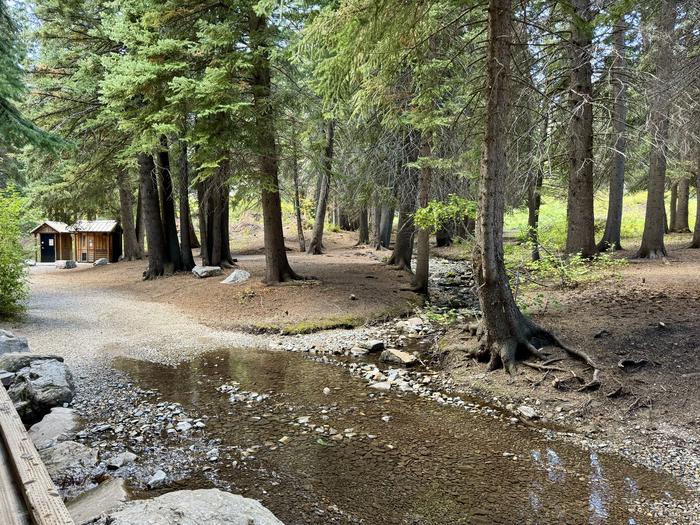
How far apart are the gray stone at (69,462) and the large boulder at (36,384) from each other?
1274mm

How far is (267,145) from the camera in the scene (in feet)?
37.9

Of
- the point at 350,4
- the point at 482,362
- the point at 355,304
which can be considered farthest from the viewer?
the point at 355,304

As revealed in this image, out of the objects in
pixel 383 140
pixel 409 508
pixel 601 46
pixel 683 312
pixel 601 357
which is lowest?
pixel 409 508

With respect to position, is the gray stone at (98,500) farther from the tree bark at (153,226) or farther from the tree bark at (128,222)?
the tree bark at (128,222)

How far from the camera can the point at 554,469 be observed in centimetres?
448

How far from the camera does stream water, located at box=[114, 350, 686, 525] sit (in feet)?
12.7

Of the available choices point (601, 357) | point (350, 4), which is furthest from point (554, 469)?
point (350, 4)

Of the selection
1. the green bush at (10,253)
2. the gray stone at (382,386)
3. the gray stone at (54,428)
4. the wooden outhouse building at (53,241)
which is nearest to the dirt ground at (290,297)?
the gray stone at (382,386)

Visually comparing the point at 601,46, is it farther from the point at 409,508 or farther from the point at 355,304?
the point at 409,508

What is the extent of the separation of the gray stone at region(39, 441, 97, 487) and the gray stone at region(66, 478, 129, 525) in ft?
1.08

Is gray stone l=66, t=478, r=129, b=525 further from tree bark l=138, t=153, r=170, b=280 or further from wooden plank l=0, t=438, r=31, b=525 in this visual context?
tree bark l=138, t=153, r=170, b=280

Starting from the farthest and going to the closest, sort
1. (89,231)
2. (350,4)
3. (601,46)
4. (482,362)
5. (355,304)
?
(89,231), (355,304), (601,46), (482,362), (350,4)

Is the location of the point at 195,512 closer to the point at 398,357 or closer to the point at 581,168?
the point at 398,357

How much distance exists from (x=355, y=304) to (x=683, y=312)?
22.2ft
